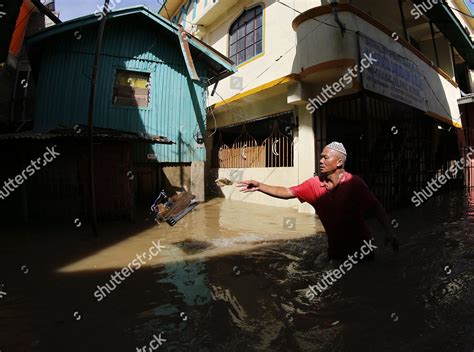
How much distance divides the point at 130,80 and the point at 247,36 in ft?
16.2

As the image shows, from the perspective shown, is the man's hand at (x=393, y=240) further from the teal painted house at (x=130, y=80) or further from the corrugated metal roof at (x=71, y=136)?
the teal painted house at (x=130, y=80)

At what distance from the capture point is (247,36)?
39.4 ft

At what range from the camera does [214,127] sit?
44.5ft

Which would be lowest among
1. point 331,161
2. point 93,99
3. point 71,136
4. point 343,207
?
point 343,207

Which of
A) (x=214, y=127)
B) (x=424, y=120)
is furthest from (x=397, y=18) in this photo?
(x=214, y=127)

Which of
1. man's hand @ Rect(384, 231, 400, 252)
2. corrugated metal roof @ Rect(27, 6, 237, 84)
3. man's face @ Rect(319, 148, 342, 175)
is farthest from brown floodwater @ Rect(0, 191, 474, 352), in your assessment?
corrugated metal roof @ Rect(27, 6, 237, 84)

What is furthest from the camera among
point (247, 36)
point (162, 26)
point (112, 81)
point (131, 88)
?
point (247, 36)

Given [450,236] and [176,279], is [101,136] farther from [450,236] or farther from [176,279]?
[450,236]

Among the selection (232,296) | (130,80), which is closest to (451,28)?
(130,80)

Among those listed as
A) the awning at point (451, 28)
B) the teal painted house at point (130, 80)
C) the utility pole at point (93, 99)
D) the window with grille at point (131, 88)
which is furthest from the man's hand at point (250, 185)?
the awning at point (451, 28)

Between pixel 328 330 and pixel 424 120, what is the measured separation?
36.2 feet

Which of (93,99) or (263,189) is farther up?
(93,99)

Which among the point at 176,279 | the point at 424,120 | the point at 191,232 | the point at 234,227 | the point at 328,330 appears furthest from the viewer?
the point at 424,120

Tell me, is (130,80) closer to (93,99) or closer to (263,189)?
(93,99)
